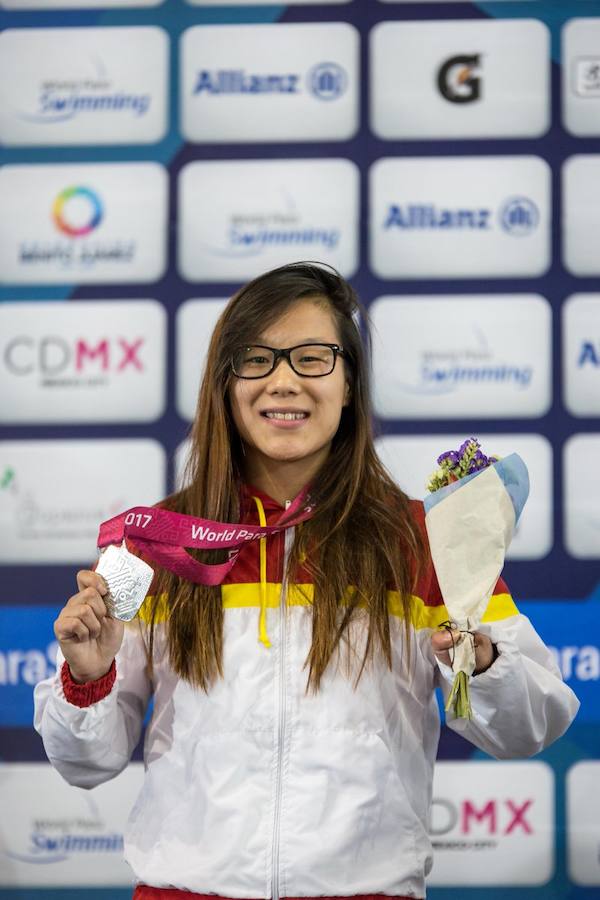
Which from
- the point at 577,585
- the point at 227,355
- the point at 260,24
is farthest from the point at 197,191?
the point at 577,585

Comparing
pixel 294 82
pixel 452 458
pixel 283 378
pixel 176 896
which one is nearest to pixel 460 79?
pixel 294 82

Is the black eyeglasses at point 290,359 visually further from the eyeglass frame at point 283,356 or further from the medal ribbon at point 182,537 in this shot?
the medal ribbon at point 182,537

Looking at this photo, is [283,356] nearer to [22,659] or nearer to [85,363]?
[85,363]

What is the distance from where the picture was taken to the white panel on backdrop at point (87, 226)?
111 inches

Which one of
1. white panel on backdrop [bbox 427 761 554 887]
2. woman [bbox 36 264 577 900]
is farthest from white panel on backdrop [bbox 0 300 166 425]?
white panel on backdrop [bbox 427 761 554 887]

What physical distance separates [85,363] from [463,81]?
4.00ft

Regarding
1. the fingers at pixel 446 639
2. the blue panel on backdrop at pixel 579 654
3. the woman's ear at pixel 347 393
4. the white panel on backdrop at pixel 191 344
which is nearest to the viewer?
the fingers at pixel 446 639

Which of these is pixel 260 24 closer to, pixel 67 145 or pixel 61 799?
pixel 67 145

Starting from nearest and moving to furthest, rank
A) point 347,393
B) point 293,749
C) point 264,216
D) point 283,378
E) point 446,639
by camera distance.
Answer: point 446,639 → point 293,749 → point 283,378 → point 347,393 → point 264,216

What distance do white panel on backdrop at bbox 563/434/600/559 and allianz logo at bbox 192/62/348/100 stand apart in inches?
43.7

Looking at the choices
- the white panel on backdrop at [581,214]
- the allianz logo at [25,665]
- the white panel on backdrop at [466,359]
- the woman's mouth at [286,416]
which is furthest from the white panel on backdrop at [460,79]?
the allianz logo at [25,665]

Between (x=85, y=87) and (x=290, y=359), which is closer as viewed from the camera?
(x=290, y=359)

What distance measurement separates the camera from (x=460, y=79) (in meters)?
2.78

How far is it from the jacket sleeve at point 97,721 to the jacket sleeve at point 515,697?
19.3 inches
